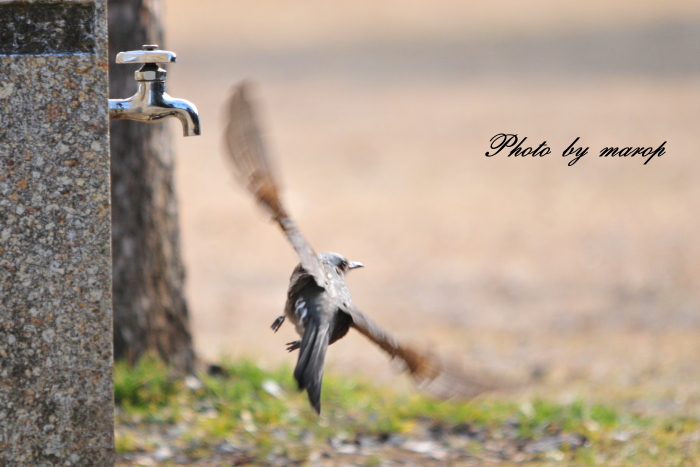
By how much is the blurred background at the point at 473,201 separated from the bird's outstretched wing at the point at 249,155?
2740 mm

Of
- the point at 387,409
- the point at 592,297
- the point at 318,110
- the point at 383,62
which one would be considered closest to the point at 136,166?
the point at 387,409

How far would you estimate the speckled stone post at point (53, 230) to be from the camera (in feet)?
7.93

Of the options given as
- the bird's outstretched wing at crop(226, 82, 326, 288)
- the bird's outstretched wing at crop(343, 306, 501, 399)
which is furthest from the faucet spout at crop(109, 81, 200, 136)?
the bird's outstretched wing at crop(343, 306, 501, 399)

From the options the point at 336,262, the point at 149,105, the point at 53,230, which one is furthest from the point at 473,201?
the point at 53,230

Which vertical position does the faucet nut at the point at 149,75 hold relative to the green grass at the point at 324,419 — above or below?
above

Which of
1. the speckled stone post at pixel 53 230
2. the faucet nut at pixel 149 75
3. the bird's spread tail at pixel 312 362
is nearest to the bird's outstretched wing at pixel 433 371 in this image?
the bird's spread tail at pixel 312 362

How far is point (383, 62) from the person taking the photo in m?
19.4

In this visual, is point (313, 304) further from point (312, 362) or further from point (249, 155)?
point (249, 155)

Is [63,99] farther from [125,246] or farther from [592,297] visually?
[592,297]

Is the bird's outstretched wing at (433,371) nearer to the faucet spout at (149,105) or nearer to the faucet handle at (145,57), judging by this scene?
the faucet spout at (149,105)

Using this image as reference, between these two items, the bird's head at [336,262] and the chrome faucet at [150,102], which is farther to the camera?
the bird's head at [336,262]

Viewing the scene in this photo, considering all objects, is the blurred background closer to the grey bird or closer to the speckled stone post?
the grey bird

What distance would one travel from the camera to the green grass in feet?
12.9

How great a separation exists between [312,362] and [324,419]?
2.02 m
